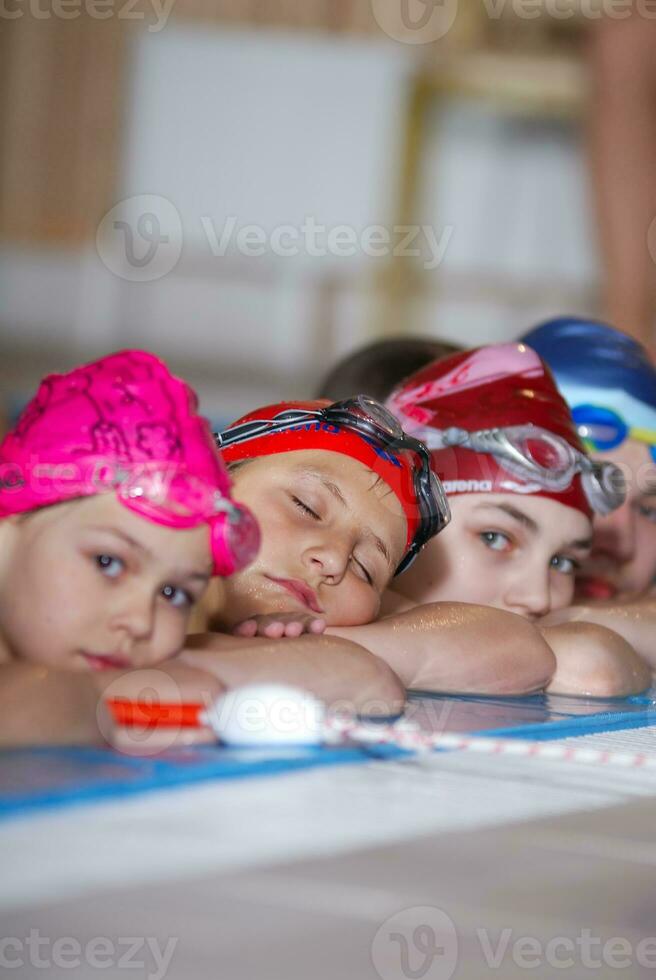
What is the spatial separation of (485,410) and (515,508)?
0.21 m

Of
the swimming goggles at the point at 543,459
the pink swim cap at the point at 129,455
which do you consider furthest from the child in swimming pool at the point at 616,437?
the pink swim cap at the point at 129,455

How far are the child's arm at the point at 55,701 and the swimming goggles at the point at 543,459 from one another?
3.45 ft

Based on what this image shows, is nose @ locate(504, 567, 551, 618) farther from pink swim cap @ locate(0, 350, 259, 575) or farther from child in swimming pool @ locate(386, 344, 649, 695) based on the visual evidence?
pink swim cap @ locate(0, 350, 259, 575)

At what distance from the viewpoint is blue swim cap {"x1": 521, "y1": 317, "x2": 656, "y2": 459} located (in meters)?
2.94

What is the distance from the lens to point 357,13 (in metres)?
8.44

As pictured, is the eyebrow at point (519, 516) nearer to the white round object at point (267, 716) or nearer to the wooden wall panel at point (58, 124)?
the white round object at point (267, 716)

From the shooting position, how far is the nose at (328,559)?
74.1 inches

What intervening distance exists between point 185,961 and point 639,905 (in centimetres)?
45

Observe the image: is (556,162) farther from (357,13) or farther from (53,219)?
(53,219)

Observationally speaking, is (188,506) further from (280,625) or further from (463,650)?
(463,650)

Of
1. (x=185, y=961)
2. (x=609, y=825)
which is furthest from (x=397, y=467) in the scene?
(x=185, y=961)

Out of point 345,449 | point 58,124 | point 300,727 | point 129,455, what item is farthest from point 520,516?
point 58,124

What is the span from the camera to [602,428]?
293 centimetres

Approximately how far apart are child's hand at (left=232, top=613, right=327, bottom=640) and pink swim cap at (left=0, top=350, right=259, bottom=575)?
0.82ft
